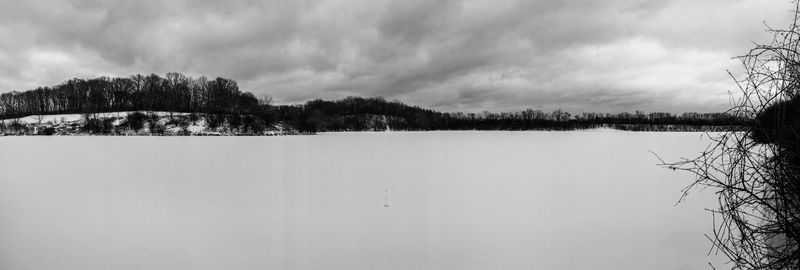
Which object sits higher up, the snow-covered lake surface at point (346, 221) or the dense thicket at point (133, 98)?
the dense thicket at point (133, 98)

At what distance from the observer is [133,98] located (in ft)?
268

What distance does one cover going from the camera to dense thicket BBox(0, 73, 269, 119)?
79.9 metres

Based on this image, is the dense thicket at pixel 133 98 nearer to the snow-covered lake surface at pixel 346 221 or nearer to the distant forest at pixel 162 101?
the distant forest at pixel 162 101

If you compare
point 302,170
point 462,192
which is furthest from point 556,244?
point 302,170

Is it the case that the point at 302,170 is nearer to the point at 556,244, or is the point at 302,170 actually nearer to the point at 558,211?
the point at 558,211

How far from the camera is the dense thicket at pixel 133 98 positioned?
262 feet

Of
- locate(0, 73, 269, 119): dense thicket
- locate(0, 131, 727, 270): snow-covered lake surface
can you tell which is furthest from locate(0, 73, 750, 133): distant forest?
locate(0, 131, 727, 270): snow-covered lake surface

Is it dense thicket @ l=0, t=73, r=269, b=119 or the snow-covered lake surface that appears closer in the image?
the snow-covered lake surface

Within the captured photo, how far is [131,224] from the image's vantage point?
709 centimetres

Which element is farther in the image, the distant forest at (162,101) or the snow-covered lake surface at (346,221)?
the distant forest at (162,101)

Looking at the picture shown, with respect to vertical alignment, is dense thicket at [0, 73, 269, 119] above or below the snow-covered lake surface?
above

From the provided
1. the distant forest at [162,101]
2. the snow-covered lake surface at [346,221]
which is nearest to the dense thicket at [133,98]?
the distant forest at [162,101]

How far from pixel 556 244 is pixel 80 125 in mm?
77732

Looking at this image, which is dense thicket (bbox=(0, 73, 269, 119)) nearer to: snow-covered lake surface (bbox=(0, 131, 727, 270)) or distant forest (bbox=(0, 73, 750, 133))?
distant forest (bbox=(0, 73, 750, 133))
